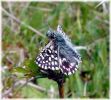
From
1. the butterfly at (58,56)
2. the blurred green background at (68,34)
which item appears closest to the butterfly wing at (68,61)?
the butterfly at (58,56)

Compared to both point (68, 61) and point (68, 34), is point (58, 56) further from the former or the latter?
point (68, 34)

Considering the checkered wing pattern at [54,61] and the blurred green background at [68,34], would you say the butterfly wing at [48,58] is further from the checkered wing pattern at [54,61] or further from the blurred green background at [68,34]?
the blurred green background at [68,34]

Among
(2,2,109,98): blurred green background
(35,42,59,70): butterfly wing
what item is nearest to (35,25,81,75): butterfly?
(35,42,59,70): butterfly wing

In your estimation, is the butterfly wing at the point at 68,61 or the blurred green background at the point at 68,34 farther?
the blurred green background at the point at 68,34

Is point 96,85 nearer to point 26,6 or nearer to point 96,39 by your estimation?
point 96,39

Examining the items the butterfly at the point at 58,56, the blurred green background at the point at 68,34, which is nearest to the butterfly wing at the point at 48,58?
the butterfly at the point at 58,56

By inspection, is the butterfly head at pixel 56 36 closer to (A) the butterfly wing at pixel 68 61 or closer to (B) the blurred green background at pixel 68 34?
(A) the butterfly wing at pixel 68 61

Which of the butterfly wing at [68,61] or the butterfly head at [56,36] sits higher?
the butterfly head at [56,36]
